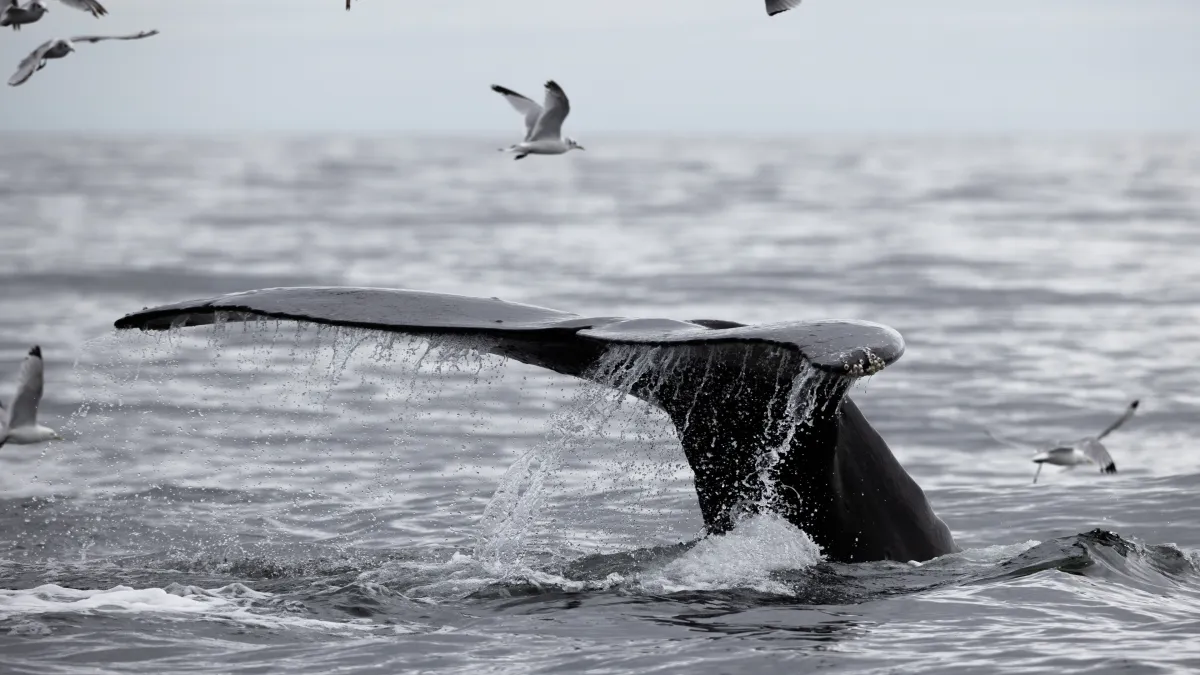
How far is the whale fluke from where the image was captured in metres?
5.07

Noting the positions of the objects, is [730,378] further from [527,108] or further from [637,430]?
[527,108]

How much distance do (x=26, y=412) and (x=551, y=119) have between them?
5164 mm

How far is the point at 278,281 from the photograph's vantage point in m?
22.1

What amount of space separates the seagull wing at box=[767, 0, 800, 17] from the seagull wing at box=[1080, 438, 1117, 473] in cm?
297

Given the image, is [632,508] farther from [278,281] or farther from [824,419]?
[278,281]

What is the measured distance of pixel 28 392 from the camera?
301 inches

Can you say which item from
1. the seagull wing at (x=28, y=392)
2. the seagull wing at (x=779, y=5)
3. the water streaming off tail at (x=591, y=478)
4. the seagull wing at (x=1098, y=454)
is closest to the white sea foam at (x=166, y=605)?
the water streaming off tail at (x=591, y=478)

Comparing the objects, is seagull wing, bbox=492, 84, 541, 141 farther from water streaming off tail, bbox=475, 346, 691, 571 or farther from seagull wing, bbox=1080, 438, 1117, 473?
seagull wing, bbox=1080, 438, 1117, 473

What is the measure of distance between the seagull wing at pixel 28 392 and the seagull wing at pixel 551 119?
16.2 ft

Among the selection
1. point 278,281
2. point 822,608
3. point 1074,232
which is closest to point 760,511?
point 822,608

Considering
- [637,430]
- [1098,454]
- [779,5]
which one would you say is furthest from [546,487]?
[779,5]

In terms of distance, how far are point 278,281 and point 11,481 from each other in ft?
41.8

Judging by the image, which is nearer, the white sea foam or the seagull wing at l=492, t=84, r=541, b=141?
the white sea foam

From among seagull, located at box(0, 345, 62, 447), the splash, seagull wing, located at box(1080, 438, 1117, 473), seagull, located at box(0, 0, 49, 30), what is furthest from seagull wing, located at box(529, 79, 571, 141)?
the splash
